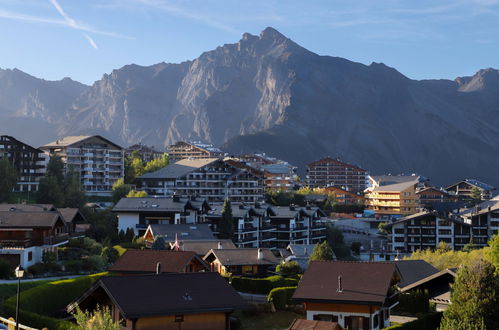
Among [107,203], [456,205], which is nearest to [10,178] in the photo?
[107,203]

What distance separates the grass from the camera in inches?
1716

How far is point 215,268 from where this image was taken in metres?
57.2

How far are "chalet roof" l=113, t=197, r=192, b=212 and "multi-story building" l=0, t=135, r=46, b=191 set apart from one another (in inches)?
1443

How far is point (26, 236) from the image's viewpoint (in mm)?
60188

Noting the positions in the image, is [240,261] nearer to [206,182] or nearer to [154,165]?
[206,182]

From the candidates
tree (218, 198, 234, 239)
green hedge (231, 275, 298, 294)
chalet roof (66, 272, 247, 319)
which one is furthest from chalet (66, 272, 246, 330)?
tree (218, 198, 234, 239)

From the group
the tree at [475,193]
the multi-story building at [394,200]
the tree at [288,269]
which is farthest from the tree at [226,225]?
the tree at [475,193]

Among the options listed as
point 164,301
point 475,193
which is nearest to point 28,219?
point 164,301

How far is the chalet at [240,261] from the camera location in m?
56.6

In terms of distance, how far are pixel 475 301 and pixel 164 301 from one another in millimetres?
15609

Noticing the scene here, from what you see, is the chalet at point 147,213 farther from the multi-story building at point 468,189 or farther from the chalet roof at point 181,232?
the multi-story building at point 468,189

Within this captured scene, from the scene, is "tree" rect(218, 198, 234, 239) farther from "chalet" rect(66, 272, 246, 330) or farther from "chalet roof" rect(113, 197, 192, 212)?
"chalet" rect(66, 272, 246, 330)

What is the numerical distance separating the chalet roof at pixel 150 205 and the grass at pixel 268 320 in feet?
144

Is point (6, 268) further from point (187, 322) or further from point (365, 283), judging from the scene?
point (365, 283)
